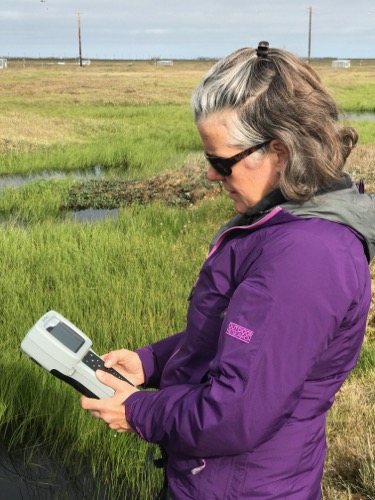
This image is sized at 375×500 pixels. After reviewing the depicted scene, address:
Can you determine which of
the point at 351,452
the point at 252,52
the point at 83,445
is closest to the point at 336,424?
the point at 351,452

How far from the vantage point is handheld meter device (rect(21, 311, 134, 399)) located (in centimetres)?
142

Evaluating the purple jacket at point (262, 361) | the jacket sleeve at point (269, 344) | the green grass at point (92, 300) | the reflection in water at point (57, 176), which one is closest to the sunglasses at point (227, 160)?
Answer: the purple jacket at point (262, 361)

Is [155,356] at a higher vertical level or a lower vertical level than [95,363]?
lower

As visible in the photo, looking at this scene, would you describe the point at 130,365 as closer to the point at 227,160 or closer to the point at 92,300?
the point at 227,160

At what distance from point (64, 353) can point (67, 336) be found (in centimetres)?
5

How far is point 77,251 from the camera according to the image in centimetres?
595

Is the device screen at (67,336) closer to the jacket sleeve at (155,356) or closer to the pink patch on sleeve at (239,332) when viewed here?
the jacket sleeve at (155,356)

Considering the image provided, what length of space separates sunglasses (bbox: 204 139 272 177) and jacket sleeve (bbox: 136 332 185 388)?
66 cm

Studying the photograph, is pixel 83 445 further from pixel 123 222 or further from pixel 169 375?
pixel 123 222

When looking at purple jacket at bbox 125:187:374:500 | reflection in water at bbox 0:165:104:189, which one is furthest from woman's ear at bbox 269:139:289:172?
reflection in water at bbox 0:165:104:189

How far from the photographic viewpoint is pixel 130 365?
179 centimetres

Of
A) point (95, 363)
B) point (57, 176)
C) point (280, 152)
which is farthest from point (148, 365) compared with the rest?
point (57, 176)

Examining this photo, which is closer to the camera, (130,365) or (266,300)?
(266,300)

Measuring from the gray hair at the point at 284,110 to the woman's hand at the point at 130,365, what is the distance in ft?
2.63
